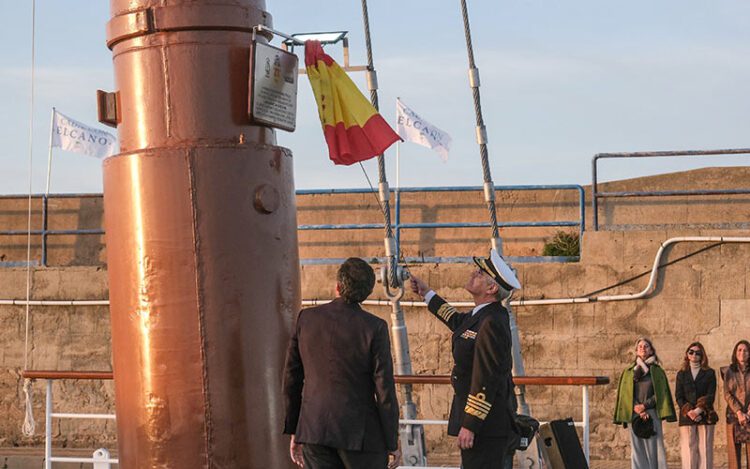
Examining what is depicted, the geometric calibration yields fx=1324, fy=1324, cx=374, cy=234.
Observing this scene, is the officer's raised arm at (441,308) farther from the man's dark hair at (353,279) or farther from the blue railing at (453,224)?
the blue railing at (453,224)

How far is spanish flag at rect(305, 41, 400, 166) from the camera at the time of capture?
26.2ft

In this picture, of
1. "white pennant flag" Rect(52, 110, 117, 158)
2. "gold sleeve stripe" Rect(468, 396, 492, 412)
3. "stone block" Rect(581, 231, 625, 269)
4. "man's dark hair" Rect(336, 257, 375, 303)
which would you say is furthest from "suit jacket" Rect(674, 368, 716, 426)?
"white pennant flag" Rect(52, 110, 117, 158)

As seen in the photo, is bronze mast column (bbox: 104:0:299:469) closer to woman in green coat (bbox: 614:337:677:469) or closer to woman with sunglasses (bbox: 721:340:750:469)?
woman in green coat (bbox: 614:337:677:469)

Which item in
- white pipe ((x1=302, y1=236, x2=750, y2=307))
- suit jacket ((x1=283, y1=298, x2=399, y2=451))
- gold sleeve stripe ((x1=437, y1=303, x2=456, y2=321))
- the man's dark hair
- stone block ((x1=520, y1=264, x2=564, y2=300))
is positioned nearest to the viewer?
suit jacket ((x1=283, y1=298, x2=399, y2=451))

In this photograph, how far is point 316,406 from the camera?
626cm

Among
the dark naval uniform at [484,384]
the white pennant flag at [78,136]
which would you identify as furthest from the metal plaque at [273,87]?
the white pennant flag at [78,136]

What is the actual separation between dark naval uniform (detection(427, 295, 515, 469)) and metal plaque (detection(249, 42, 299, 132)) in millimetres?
1473

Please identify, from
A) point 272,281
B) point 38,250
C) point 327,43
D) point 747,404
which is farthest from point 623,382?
point 38,250

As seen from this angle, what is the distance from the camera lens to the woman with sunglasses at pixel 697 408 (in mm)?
13414

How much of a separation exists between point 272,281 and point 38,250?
1444 centimetres

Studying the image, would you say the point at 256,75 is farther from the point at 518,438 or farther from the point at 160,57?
the point at 518,438

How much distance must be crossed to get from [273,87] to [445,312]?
5.69 feet

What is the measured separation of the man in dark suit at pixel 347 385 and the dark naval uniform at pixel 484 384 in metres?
0.67

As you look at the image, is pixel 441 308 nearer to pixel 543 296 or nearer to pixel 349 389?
pixel 349 389
